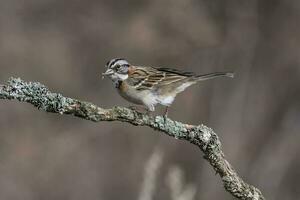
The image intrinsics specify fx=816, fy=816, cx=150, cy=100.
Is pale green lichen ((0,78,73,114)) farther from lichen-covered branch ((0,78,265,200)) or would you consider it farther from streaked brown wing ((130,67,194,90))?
streaked brown wing ((130,67,194,90))

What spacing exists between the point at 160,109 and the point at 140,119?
771cm

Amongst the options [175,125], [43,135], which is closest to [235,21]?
[43,135]

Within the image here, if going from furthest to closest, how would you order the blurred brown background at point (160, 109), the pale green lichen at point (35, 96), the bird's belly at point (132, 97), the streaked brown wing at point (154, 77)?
1. the blurred brown background at point (160, 109)
2. the streaked brown wing at point (154, 77)
3. the bird's belly at point (132, 97)
4. the pale green lichen at point (35, 96)

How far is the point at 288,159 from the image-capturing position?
1081 cm

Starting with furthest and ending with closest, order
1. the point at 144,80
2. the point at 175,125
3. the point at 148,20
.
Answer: the point at 148,20 < the point at 144,80 < the point at 175,125

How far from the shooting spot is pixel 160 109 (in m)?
11.1

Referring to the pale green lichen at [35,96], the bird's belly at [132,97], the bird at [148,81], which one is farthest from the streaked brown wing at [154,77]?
the pale green lichen at [35,96]

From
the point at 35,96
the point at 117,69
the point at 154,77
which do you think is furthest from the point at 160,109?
the point at 35,96

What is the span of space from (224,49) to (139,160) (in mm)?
2063

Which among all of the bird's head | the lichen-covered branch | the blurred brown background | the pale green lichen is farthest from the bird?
the blurred brown background

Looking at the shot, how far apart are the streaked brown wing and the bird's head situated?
74 mm

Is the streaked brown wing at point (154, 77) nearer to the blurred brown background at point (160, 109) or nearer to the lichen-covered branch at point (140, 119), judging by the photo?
the lichen-covered branch at point (140, 119)

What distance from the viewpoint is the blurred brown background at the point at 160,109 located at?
37.2 ft

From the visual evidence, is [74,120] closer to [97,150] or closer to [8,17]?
[97,150]
